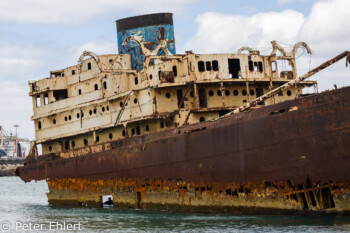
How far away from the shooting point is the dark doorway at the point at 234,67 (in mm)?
23266

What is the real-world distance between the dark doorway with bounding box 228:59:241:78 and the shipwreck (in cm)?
4

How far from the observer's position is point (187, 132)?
20734mm

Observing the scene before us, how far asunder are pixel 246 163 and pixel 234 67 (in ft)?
18.7

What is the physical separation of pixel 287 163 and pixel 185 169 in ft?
13.7

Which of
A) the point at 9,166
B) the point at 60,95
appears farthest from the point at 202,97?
the point at 9,166

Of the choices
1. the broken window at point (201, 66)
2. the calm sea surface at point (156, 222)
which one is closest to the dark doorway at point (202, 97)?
the broken window at point (201, 66)

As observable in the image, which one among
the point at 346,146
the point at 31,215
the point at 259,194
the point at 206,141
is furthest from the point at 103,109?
the point at 346,146

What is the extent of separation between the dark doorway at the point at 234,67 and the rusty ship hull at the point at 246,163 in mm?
3800

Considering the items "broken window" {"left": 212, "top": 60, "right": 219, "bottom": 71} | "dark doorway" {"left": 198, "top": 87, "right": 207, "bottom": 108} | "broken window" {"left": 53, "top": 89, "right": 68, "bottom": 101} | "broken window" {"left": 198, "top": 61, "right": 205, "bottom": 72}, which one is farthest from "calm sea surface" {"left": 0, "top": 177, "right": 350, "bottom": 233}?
"broken window" {"left": 53, "top": 89, "right": 68, "bottom": 101}

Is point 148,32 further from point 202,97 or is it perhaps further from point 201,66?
point 202,97

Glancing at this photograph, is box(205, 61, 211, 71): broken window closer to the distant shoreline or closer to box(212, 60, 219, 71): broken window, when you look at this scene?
box(212, 60, 219, 71): broken window

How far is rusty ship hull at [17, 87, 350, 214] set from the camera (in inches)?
663

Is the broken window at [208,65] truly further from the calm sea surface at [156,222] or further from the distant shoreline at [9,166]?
the distant shoreline at [9,166]

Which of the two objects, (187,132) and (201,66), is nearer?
(187,132)
